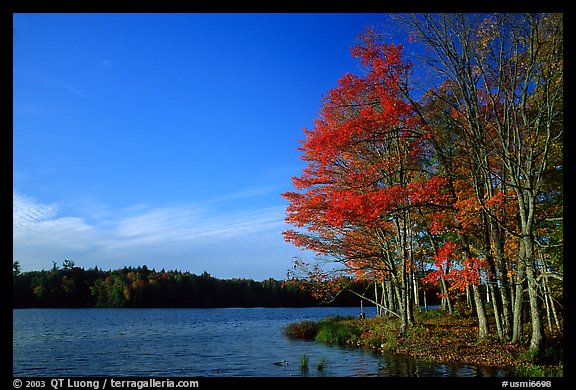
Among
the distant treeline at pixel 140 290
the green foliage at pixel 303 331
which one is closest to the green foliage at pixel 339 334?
the green foliage at pixel 303 331

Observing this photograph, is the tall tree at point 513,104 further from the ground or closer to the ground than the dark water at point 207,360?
further from the ground

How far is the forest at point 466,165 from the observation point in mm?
15242

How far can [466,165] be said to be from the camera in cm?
1941

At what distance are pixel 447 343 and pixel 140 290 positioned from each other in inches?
3829

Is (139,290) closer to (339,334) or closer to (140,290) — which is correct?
(140,290)

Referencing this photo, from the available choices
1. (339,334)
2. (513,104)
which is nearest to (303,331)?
(339,334)

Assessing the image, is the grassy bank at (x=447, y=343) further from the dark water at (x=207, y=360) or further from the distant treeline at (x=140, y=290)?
the distant treeline at (x=140, y=290)

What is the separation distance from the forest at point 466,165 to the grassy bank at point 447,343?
58cm
